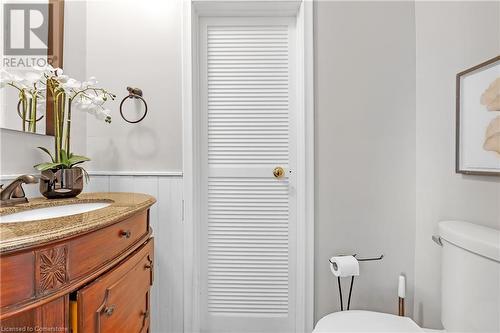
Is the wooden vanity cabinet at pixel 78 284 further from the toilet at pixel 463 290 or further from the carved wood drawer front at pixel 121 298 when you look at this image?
the toilet at pixel 463 290

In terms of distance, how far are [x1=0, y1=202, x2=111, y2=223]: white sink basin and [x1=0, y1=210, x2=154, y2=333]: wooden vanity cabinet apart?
25 cm

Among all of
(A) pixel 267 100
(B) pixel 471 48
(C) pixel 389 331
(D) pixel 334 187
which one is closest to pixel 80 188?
(A) pixel 267 100

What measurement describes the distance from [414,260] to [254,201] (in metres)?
0.95

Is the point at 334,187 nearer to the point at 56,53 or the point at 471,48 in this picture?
the point at 471,48

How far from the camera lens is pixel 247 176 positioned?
1602 mm

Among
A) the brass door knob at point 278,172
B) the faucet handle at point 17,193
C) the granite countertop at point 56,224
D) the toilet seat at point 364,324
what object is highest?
the brass door knob at point 278,172

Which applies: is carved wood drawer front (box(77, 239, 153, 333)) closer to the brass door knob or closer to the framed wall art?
the brass door knob

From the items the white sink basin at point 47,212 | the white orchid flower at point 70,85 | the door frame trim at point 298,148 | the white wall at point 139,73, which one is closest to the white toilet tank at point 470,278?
the door frame trim at point 298,148

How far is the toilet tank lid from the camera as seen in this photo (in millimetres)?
906

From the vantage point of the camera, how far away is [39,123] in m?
1.17

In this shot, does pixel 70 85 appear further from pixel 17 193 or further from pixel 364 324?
pixel 364 324

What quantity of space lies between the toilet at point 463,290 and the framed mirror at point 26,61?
1.48 m

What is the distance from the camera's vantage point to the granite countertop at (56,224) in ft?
1.82

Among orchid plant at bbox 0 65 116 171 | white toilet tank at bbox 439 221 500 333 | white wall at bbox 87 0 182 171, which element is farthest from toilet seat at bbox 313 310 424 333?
orchid plant at bbox 0 65 116 171
